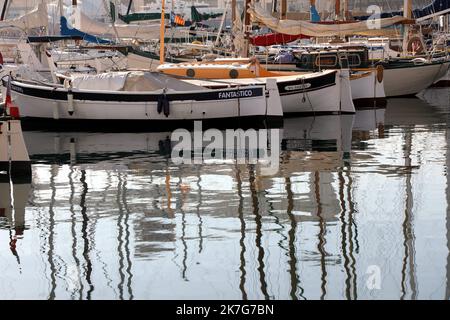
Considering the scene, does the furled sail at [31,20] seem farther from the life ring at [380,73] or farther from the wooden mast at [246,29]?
the life ring at [380,73]

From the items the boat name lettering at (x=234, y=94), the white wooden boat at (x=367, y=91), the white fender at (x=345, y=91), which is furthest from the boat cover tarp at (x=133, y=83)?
the white wooden boat at (x=367, y=91)

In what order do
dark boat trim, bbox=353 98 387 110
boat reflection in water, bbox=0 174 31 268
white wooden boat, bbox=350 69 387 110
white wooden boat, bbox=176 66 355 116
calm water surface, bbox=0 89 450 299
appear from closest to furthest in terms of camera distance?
calm water surface, bbox=0 89 450 299, boat reflection in water, bbox=0 174 31 268, white wooden boat, bbox=176 66 355 116, white wooden boat, bbox=350 69 387 110, dark boat trim, bbox=353 98 387 110

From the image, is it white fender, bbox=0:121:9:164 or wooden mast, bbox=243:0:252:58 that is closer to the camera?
white fender, bbox=0:121:9:164

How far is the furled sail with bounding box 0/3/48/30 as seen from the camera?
4512cm

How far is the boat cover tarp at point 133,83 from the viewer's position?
33.6 metres

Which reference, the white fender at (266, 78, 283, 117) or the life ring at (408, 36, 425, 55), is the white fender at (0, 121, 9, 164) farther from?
the life ring at (408, 36, 425, 55)

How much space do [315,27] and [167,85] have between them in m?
16.7

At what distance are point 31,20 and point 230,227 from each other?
104 feet

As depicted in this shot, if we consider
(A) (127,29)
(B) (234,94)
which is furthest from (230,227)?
(A) (127,29)

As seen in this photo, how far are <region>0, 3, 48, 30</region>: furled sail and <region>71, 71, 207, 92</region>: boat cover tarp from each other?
12142 millimetres

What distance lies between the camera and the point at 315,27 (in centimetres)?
4866

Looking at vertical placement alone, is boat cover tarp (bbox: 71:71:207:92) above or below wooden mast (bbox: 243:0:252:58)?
below

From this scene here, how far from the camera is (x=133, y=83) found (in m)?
33.6

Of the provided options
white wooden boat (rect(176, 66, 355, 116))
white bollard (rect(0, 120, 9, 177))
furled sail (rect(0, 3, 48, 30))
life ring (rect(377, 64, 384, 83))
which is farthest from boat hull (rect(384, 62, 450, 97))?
white bollard (rect(0, 120, 9, 177))
